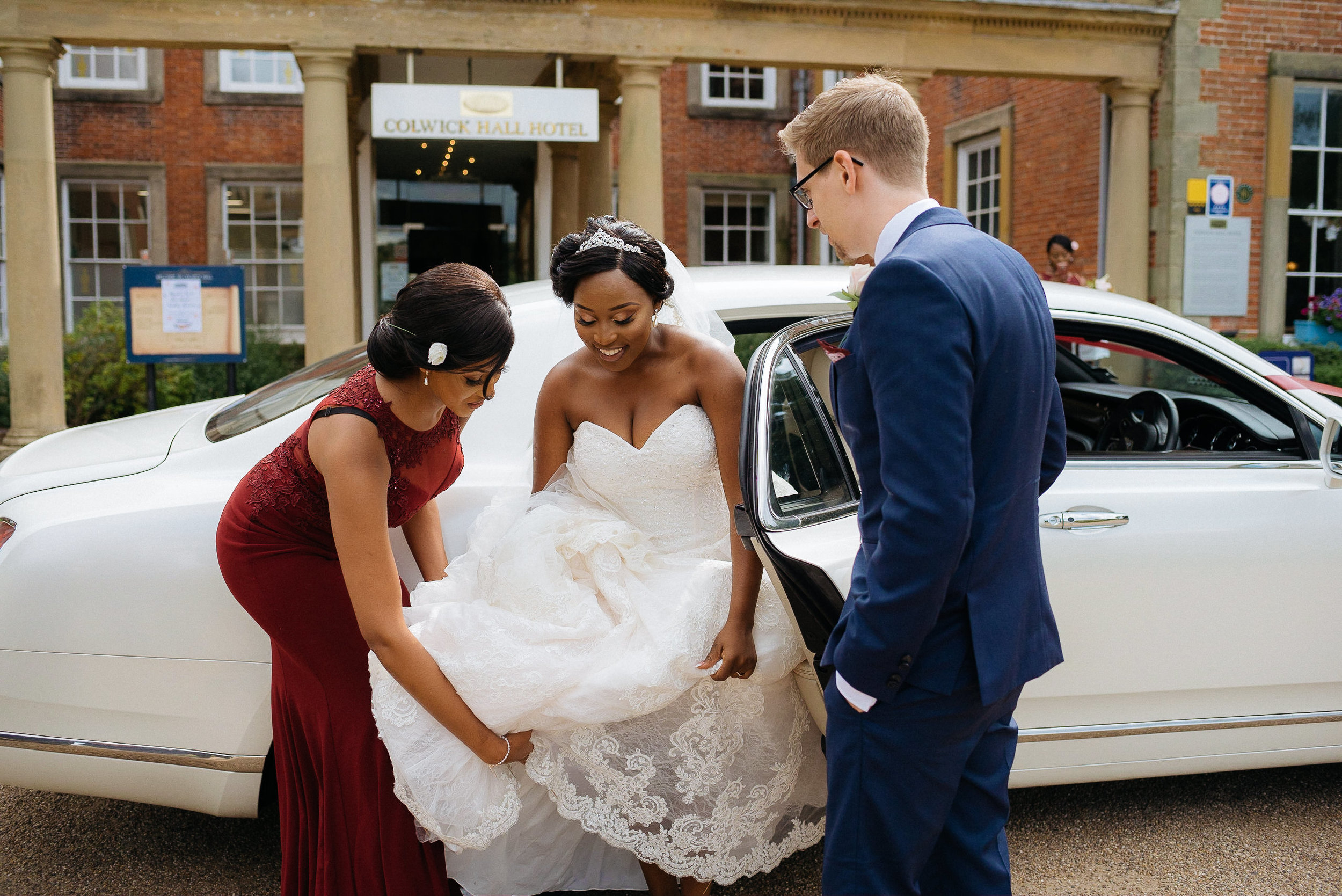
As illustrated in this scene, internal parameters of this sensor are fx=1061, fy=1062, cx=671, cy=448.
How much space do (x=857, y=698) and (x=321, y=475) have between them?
51.9 inches

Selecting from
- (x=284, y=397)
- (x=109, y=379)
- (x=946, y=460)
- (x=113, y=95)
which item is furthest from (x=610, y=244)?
(x=113, y=95)

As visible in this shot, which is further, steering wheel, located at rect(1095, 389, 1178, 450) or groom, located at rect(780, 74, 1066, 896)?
steering wheel, located at rect(1095, 389, 1178, 450)

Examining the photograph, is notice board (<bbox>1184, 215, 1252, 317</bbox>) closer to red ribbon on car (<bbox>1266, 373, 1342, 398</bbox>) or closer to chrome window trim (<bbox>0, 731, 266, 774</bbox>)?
red ribbon on car (<bbox>1266, 373, 1342, 398</bbox>)

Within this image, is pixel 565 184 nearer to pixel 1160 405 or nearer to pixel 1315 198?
pixel 1315 198

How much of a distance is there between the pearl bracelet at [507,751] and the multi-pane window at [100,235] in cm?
1593

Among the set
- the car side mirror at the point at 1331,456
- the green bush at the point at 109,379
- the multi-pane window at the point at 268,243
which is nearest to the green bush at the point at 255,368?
the green bush at the point at 109,379

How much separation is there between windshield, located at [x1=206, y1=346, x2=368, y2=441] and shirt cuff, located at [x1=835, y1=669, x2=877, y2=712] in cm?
184

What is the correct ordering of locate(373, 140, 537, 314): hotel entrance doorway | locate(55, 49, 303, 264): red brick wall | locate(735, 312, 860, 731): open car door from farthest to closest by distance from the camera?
1. locate(373, 140, 537, 314): hotel entrance doorway
2. locate(55, 49, 303, 264): red brick wall
3. locate(735, 312, 860, 731): open car door

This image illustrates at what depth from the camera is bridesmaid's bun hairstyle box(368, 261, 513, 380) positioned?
88.0 inches

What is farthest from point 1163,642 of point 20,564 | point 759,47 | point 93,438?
point 759,47

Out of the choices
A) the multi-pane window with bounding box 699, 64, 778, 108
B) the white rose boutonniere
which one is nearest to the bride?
the white rose boutonniere

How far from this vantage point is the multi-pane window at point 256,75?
15.8m

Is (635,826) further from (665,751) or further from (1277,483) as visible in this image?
(1277,483)

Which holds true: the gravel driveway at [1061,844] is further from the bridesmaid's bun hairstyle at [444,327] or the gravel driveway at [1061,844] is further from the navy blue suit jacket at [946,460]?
the bridesmaid's bun hairstyle at [444,327]
